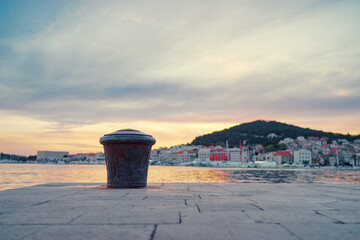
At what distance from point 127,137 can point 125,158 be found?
431 millimetres

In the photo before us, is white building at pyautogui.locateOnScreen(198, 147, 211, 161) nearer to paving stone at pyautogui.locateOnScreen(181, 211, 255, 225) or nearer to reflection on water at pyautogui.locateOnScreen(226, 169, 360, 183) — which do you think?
reflection on water at pyautogui.locateOnScreen(226, 169, 360, 183)

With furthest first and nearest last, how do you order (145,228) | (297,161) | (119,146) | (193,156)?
(193,156) < (297,161) < (119,146) < (145,228)

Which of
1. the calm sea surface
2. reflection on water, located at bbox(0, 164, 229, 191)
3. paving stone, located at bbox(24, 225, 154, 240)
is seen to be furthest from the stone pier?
reflection on water, located at bbox(0, 164, 229, 191)

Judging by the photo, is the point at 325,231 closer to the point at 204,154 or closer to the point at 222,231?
the point at 222,231

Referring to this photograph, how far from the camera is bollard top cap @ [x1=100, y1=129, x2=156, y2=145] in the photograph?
19.7 ft

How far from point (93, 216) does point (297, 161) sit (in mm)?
155990

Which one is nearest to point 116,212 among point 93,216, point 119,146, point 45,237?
point 93,216

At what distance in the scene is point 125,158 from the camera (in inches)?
238

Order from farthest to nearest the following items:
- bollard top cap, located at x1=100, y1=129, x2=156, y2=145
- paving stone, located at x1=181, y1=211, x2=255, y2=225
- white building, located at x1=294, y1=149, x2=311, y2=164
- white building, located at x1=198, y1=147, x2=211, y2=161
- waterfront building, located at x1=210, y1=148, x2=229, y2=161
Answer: white building, located at x1=198, y1=147, x2=211, y2=161 < waterfront building, located at x1=210, y1=148, x2=229, y2=161 < white building, located at x1=294, y1=149, x2=311, y2=164 < bollard top cap, located at x1=100, y1=129, x2=156, y2=145 < paving stone, located at x1=181, y1=211, x2=255, y2=225

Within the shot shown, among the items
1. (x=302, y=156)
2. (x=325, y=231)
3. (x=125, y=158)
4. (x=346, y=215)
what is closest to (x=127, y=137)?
(x=125, y=158)

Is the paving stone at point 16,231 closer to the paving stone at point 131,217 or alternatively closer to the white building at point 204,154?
the paving stone at point 131,217

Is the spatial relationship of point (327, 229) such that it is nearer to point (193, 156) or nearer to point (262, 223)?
point (262, 223)

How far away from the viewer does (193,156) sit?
196 meters

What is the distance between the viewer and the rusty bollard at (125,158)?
6016 mm
